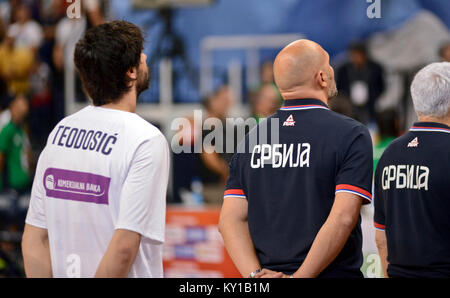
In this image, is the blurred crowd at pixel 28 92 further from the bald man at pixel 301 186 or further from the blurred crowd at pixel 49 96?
the bald man at pixel 301 186

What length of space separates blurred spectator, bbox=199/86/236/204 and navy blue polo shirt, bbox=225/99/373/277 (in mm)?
4287

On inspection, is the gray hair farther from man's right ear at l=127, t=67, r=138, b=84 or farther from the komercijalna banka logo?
the komercijalna banka logo

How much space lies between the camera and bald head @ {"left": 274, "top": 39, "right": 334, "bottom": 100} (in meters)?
2.53

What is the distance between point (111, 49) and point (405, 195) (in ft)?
4.58

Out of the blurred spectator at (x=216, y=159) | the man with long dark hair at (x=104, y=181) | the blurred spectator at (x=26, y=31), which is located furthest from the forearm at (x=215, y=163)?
the man with long dark hair at (x=104, y=181)

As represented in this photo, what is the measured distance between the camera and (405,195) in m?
2.71

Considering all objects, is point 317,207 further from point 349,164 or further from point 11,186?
point 11,186

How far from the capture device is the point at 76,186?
224 cm

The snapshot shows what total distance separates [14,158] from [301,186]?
6.48 metres

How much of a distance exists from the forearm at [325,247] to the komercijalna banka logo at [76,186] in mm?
795

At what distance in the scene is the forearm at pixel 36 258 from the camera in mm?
2369

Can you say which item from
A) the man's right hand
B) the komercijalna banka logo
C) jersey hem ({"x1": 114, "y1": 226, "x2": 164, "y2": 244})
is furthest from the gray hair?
the komercijalna banka logo

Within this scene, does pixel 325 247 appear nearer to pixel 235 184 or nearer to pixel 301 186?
pixel 301 186

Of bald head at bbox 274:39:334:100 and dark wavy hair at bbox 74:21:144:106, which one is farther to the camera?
bald head at bbox 274:39:334:100
